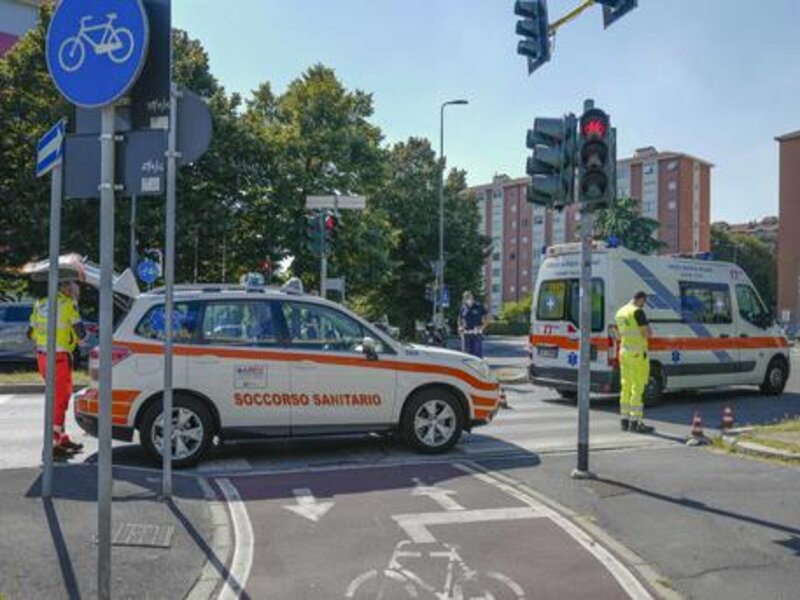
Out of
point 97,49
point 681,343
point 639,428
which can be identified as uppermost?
point 97,49

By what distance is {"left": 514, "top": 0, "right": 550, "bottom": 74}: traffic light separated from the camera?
12195mm

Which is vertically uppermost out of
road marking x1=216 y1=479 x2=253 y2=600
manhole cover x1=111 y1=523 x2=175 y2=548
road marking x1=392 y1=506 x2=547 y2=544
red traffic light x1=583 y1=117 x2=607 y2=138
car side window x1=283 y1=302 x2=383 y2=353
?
red traffic light x1=583 y1=117 x2=607 y2=138

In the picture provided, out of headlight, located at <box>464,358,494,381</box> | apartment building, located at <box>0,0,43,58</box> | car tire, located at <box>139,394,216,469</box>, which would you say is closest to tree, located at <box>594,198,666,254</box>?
apartment building, located at <box>0,0,43,58</box>

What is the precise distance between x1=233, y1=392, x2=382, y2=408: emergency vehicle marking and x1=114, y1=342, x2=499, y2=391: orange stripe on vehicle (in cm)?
34

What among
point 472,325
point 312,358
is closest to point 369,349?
point 312,358

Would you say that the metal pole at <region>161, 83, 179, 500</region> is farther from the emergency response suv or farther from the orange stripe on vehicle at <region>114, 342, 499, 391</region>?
the orange stripe on vehicle at <region>114, 342, 499, 391</region>

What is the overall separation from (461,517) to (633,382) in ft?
18.3

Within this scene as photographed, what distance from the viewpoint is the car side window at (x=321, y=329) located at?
9266mm

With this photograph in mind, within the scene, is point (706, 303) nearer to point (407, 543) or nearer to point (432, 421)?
point (432, 421)

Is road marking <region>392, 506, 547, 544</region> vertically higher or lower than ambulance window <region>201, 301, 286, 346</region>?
lower

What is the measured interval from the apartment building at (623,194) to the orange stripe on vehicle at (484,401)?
9335cm

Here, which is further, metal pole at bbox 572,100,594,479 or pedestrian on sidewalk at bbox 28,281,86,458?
pedestrian on sidewalk at bbox 28,281,86,458

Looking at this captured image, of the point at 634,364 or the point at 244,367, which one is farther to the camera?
the point at 634,364

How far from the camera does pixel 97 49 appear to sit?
4074 mm
